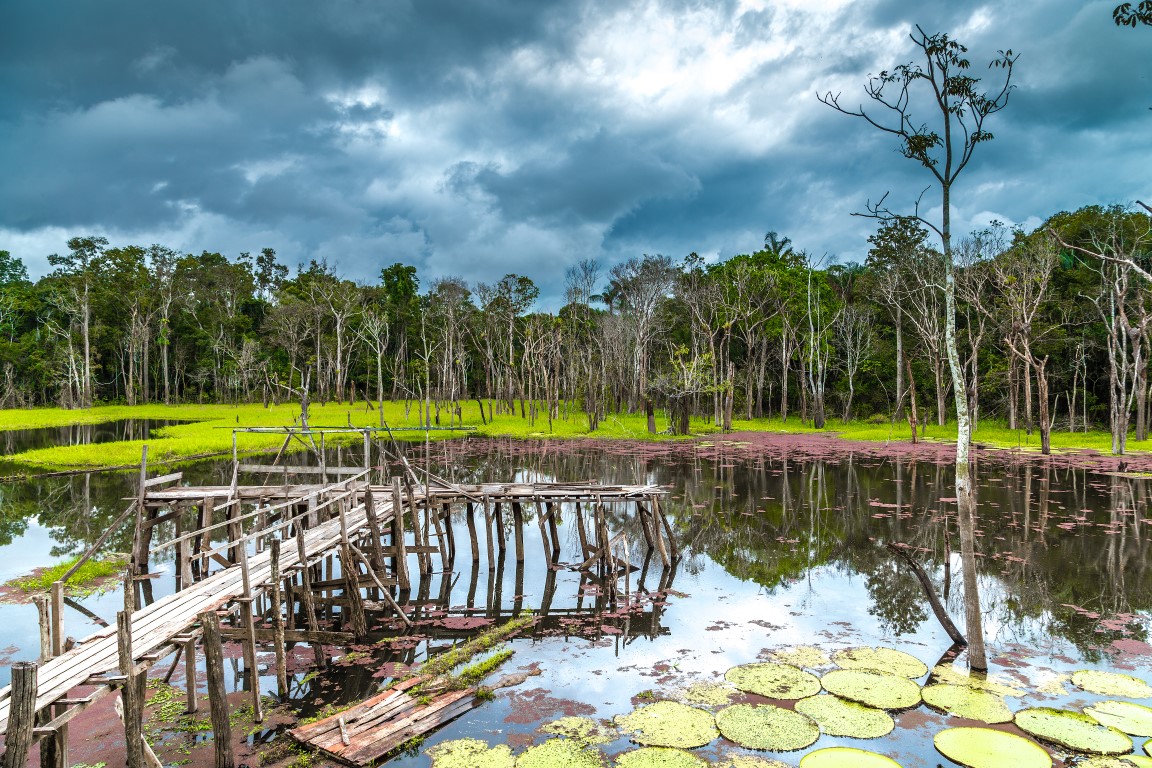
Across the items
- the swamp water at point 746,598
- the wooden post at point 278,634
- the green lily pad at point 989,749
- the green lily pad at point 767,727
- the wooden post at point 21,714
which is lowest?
the swamp water at point 746,598

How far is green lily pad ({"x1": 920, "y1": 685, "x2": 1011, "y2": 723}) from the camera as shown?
8594 mm

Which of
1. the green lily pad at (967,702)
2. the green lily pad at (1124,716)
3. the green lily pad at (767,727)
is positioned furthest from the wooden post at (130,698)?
the green lily pad at (1124,716)

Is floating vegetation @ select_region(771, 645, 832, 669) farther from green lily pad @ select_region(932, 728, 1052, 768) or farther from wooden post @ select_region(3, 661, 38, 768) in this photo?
wooden post @ select_region(3, 661, 38, 768)

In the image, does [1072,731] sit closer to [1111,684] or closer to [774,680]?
[1111,684]

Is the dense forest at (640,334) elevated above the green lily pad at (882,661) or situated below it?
above

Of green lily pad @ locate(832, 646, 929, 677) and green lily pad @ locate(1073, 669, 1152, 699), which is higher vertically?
green lily pad @ locate(1073, 669, 1152, 699)

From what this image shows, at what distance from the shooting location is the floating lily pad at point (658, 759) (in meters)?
7.59

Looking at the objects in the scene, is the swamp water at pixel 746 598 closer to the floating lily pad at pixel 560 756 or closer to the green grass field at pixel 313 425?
the floating lily pad at pixel 560 756

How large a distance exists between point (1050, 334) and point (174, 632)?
2041 inches

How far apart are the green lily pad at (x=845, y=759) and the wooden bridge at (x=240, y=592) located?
6333 millimetres

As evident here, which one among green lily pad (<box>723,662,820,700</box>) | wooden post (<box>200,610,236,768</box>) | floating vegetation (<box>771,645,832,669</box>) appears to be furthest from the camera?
floating vegetation (<box>771,645,832,669</box>)

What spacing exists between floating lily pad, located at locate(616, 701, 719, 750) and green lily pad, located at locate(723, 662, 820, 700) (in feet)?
3.64

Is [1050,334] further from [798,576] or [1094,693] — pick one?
[1094,693]

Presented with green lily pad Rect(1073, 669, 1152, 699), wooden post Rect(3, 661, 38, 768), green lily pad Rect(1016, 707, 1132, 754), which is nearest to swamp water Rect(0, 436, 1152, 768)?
green lily pad Rect(1073, 669, 1152, 699)
